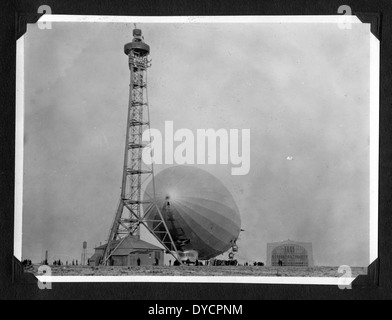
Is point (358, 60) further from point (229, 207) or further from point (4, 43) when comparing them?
point (4, 43)

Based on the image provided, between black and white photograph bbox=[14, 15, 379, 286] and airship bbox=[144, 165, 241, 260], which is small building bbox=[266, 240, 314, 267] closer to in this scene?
black and white photograph bbox=[14, 15, 379, 286]

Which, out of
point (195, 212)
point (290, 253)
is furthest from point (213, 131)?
point (195, 212)

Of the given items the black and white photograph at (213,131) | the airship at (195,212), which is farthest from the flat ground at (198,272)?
the airship at (195,212)

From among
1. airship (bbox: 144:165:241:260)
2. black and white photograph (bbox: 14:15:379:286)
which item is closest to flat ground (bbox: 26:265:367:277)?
black and white photograph (bbox: 14:15:379:286)

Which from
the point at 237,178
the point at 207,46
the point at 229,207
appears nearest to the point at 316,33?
the point at 207,46

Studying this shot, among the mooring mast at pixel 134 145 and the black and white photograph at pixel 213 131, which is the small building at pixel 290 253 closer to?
the black and white photograph at pixel 213 131

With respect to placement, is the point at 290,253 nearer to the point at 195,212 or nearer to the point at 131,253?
the point at 131,253
